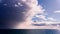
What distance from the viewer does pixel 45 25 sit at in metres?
1.54

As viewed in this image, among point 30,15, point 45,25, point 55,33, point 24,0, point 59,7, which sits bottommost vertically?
point 55,33

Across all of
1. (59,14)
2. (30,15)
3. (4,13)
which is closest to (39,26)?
(30,15)

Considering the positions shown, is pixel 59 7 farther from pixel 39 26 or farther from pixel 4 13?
pixel 4 13

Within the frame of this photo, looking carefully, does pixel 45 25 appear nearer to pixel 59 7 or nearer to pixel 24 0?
pixel 59 7

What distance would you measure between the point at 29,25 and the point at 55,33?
36 cm

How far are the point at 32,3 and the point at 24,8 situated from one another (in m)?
0.13

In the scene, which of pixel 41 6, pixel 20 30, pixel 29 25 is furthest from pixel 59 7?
pixel 20 30

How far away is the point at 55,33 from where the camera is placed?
5.07 feet

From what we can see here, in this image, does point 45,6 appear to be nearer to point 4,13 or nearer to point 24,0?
point 24,0

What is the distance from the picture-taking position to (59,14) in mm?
1530

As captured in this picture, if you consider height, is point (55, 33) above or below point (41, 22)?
below

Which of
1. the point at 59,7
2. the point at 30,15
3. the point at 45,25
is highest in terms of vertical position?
the point at 59,7

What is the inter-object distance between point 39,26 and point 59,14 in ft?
1.01

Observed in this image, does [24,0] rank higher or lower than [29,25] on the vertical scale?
higher
